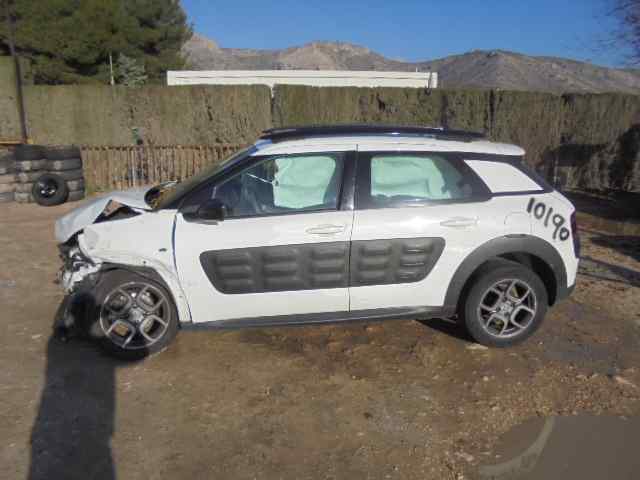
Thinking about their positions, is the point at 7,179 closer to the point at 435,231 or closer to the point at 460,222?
the point at 435,231

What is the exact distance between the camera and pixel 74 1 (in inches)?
1022

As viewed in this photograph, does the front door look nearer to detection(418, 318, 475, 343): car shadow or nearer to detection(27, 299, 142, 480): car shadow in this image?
detection(27, 299, 142, 480): car shadow

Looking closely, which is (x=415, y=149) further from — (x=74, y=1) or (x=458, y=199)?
(x=74, y=1)

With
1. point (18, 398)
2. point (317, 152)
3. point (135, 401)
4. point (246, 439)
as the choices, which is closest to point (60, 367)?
point (18, 398)

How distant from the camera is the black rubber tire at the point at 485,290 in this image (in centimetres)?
416

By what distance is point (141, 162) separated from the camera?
39.2ft

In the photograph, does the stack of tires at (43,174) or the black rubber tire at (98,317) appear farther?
the stack of tires at (43,174)

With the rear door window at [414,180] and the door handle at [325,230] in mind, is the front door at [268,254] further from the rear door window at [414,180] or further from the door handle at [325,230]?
the rear door window at [414,180]

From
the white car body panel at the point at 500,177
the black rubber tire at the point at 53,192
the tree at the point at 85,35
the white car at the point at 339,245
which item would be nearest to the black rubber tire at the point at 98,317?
the white car at the point at 339,245

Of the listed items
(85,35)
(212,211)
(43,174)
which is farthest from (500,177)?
(85,35)

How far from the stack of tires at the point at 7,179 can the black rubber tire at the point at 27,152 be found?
0.86 feet

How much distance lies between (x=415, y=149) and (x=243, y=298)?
1771 millimetres

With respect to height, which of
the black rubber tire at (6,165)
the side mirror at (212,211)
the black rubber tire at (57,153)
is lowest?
the black rubber tire at (6,165)

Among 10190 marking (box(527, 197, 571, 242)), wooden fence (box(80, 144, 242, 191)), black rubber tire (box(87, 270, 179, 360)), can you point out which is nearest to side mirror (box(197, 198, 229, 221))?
black rubber tire (box(87, 270, 179, 360))
